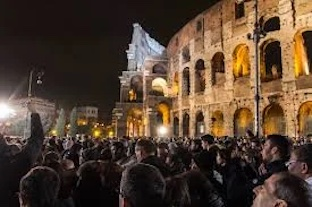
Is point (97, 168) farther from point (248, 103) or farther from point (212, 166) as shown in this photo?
point (248, 103)

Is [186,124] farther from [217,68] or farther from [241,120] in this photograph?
[241,120]

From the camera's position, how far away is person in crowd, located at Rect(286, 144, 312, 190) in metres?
3.66

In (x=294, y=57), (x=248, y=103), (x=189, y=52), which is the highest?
(x=189, y=52)

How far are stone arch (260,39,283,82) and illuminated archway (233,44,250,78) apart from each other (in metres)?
1.74

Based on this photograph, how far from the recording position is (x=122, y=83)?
54531 mm

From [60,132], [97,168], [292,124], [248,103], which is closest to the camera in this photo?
[97,168]

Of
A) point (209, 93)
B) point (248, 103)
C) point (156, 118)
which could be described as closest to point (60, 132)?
point (156, 118)

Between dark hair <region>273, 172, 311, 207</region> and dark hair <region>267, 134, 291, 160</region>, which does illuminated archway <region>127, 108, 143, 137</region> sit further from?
dark hair <region>273, 172, 311, 207</region>

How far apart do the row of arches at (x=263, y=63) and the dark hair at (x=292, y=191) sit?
1109 inches

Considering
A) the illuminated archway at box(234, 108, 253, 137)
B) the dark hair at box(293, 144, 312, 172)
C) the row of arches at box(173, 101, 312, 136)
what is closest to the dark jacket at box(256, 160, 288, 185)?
the dark hair at box(293, 144, 312, 172)

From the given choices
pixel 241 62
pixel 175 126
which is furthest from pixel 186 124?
pixel 241 62

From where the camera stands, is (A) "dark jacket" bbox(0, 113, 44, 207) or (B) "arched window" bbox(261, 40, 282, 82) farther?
(B) "arched window" bbox(261, 40, 282, 82)

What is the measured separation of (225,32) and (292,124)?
36.7ft

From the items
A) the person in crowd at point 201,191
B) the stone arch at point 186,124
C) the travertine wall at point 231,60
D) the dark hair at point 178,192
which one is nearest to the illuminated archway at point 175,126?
the travertine wall at point 231,60
